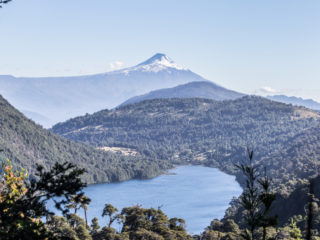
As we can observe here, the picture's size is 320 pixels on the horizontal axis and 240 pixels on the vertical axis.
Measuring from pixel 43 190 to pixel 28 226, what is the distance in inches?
84.9

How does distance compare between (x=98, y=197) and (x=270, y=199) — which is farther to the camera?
Result: (x=98, y=197)

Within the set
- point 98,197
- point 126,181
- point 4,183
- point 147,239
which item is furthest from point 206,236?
point 126,181

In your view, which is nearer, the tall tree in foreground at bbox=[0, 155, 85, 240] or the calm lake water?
the tall tree in foreground at bbox=[0, 155, 85, 240]

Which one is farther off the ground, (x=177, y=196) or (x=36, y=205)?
(x=36, y=205)

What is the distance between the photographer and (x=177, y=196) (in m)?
158

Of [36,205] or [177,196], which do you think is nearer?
[36,205]

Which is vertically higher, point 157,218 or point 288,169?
point 288,169

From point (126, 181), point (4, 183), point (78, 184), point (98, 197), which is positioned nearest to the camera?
point (78, 184)

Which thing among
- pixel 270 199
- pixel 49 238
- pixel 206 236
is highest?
pixel 270 199

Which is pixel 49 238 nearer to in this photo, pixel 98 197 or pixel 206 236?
pixel 206 236

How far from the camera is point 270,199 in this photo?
12.6m

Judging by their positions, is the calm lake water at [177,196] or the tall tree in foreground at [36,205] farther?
the calm lake water at [177,196]

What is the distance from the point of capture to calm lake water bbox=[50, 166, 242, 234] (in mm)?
127100

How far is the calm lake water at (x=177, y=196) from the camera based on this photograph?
127 m
